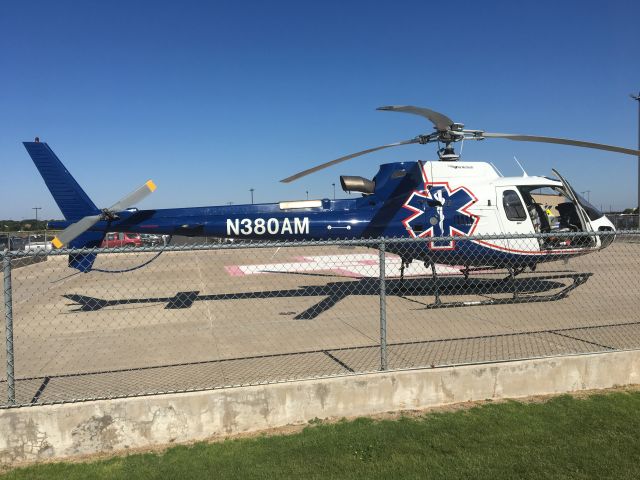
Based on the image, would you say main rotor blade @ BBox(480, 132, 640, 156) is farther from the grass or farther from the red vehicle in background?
the red vehicle in background

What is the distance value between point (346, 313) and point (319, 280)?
245 inches

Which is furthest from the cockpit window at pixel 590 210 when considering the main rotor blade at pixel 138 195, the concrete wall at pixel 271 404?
the main rotor blade at pixel 138 195

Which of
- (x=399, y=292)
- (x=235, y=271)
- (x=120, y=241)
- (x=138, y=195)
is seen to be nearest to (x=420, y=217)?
(x=399, y=292)

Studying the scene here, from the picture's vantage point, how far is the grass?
3.87m

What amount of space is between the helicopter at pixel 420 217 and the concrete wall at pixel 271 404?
5487 mm

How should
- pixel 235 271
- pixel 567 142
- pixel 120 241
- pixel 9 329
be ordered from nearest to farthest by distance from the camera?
1. pixel 9 329
2. pixel 567 142
3. pixel 235 271
4. pixel 120 241

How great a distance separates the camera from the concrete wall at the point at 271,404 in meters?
4.29

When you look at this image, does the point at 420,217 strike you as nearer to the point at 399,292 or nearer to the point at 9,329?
the point at 399,292

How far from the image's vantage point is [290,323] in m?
9.04

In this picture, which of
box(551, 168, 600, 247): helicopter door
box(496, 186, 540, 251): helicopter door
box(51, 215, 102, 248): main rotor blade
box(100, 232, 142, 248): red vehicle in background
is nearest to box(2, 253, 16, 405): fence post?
box(51, 215, 102, 248): main rotor blade

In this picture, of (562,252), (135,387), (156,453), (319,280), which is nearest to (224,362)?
(135,387)

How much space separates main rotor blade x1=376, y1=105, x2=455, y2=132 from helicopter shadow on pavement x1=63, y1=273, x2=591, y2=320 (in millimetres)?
3644

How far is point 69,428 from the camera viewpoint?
433 cm

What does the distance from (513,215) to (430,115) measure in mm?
3662
